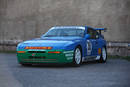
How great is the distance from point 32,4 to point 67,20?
7.05 ft

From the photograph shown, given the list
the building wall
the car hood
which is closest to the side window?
the car hood

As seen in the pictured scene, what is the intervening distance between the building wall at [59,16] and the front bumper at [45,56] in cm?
983

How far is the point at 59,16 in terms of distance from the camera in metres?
23.5

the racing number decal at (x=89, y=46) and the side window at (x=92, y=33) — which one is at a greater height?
the side window at (x=92, y=33)

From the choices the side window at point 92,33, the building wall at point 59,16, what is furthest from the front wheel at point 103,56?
the building wall at point 59,16

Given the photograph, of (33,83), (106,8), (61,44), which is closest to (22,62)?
A: (61,44)

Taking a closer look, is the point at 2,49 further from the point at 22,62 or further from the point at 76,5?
the point at 22,62

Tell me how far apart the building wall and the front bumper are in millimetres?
9834

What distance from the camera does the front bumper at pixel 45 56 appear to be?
41.7 ft

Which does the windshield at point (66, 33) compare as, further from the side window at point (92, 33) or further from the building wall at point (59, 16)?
the building wall at point (59, 16)

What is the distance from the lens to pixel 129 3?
72.7ft

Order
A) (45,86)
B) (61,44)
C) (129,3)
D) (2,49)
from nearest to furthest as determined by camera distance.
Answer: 1. (45,86)
2. (61,44)
3. (129,3)
4. (2,49)

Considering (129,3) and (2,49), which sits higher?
(129,3)

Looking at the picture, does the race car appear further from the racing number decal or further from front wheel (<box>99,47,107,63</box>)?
front wheel (<box>99,47,107,63</box>)
